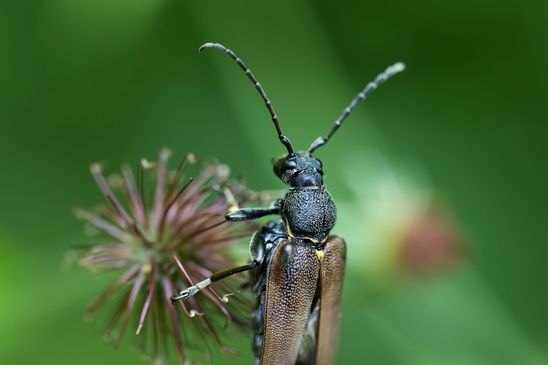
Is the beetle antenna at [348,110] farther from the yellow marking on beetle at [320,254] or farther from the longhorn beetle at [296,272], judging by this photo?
the yellow marking on beetle at [320,254]

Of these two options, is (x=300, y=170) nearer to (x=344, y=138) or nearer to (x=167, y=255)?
(x=167, y=255)

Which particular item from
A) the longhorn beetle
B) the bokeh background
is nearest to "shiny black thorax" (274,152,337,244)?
the longhorn beetle

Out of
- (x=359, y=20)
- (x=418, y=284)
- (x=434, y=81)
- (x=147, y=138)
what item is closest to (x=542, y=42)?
(x=434, y=81)

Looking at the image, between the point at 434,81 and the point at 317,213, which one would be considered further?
the point at 434,81

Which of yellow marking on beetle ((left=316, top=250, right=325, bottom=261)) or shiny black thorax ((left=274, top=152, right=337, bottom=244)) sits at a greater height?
shiny black thorax ((left=274, top=152, right=337, bottom=244))

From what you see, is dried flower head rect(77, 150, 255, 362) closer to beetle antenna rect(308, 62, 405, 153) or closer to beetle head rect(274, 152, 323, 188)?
beetle head rect(274, 152, 323, 188)

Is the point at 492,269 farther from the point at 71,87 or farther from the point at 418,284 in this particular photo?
the point at 71,87
